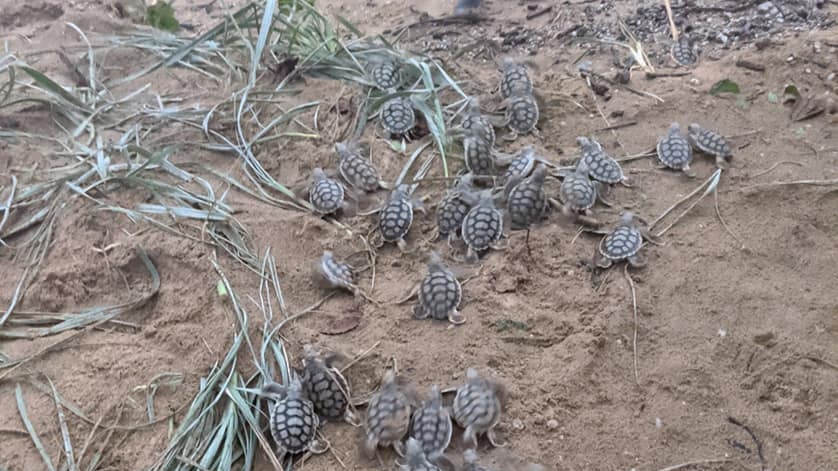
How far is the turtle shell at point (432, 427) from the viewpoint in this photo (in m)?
2.39

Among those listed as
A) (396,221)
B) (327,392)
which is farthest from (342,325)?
(396,221)

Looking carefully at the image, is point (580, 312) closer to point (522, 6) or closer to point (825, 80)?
point (825, 80)

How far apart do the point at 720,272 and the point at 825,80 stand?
65.2 inches

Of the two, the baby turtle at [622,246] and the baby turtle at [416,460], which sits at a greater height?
the baby turtle at [416,460]

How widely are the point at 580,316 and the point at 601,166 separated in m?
0.92

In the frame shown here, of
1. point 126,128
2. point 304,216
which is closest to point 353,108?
point 304,216

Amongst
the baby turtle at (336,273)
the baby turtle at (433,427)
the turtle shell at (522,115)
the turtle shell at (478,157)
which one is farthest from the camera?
the turtle shell at (522,115)

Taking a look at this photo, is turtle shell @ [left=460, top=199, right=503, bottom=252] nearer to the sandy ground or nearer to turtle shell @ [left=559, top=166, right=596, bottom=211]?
the sandy ground

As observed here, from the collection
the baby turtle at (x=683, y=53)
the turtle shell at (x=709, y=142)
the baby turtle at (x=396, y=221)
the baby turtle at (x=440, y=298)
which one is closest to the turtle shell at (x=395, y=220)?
the baby turtle at (x=396, y=221)

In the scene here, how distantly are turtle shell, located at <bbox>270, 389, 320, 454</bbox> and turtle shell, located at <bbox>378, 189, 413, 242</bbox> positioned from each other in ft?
3.23

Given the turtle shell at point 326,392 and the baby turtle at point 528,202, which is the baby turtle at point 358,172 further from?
the turtle shell at point 326,392

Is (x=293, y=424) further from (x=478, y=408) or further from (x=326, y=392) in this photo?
(x=478, y=408)

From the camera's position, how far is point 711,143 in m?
3.47

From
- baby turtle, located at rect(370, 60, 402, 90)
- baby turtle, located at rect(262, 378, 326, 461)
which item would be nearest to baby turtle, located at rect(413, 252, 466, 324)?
baby turtle, located at rect(262, 378, 326, 461)
